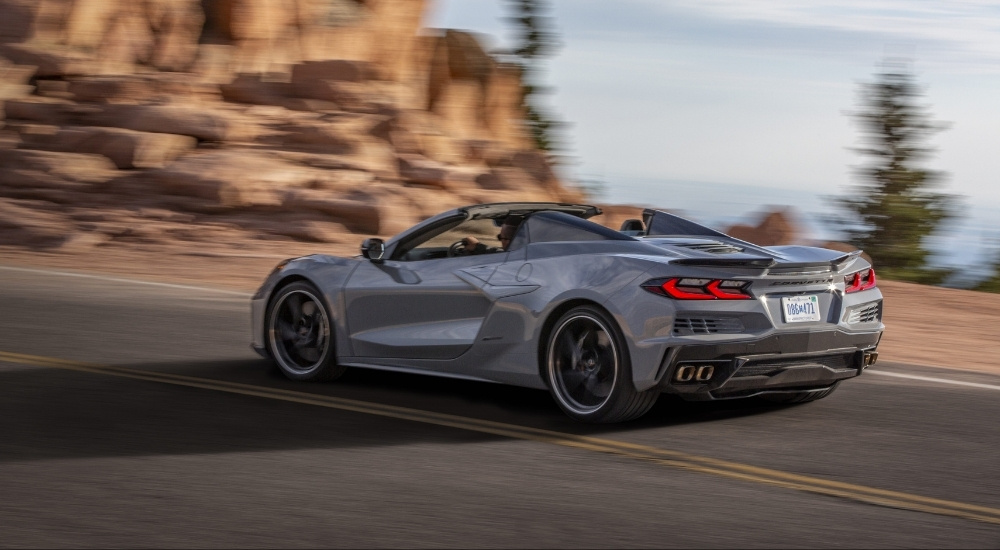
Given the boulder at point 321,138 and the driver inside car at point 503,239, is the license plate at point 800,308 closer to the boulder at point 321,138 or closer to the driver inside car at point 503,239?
the driver inside car at point 503,239

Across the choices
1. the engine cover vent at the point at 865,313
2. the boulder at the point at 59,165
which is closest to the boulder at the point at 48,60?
the boulder at the point at 59,165

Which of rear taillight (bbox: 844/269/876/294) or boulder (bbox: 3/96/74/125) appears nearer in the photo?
rear taillight (bbox: 844/269/876/294)

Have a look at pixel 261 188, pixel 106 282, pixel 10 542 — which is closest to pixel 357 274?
pixel 10 542

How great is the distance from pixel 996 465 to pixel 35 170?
22.3 m

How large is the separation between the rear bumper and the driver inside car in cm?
147

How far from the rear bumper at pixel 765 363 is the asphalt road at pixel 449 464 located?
0.93 feet

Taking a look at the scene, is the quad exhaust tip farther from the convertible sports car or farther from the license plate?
the license plate

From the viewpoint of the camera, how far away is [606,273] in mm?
6863

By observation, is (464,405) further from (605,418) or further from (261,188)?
(261,188)

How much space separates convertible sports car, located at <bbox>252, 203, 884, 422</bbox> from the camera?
21.9 feet

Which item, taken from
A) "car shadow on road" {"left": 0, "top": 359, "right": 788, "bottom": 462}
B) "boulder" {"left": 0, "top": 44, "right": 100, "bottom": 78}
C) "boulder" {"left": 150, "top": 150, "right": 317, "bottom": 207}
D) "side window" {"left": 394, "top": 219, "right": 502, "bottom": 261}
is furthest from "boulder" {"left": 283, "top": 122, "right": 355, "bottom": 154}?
"side window" {"left": 394, "top": 219, "right": 502, "bottom": 261}

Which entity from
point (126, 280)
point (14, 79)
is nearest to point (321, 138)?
point (14, 79)

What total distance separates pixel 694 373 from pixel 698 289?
1.45 ft

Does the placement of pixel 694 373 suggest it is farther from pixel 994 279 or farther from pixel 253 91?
pixel 253 91
